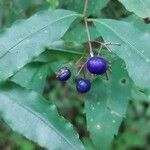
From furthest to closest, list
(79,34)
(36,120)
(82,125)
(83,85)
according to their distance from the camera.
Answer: (82,125), (79,34), (83,85), (36,120)

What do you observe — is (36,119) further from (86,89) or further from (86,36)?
(86,36)

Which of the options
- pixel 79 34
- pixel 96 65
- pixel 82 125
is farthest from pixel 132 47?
pixel 82 125

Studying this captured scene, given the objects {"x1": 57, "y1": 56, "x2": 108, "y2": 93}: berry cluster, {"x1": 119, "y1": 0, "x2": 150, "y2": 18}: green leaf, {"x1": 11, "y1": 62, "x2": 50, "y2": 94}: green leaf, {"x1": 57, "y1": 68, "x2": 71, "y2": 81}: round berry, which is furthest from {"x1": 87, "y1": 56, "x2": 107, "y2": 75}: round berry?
{"x1": 11, "y1": 62, "x2": 50, "y2": 94}: green leaf

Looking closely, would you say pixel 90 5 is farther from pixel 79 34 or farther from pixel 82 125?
pixel 82 125

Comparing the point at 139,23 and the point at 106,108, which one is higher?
the point at 139,23

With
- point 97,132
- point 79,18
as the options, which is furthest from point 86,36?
point 97,132

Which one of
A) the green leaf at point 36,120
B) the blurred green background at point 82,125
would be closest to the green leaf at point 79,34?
the green leaf at point 36,120
